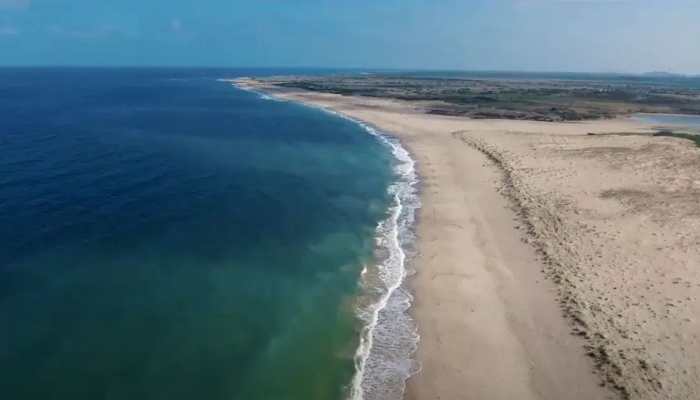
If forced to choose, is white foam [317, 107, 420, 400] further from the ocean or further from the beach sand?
the beach sand

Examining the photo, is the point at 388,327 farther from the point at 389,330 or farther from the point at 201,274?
the point at 201,274

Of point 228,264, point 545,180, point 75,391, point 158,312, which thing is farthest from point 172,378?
point 545,180

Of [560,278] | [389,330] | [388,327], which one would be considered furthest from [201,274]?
[560,278]

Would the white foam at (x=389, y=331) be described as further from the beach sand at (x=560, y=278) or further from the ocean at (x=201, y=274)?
the beach sand at (x=560, y=278)

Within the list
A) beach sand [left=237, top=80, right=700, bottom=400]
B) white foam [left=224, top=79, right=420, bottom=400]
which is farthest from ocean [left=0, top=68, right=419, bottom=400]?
beach sand [left=237, top=80, right=700, bottom=400]

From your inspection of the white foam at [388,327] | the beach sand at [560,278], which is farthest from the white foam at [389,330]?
the beach sand at [560,278]
